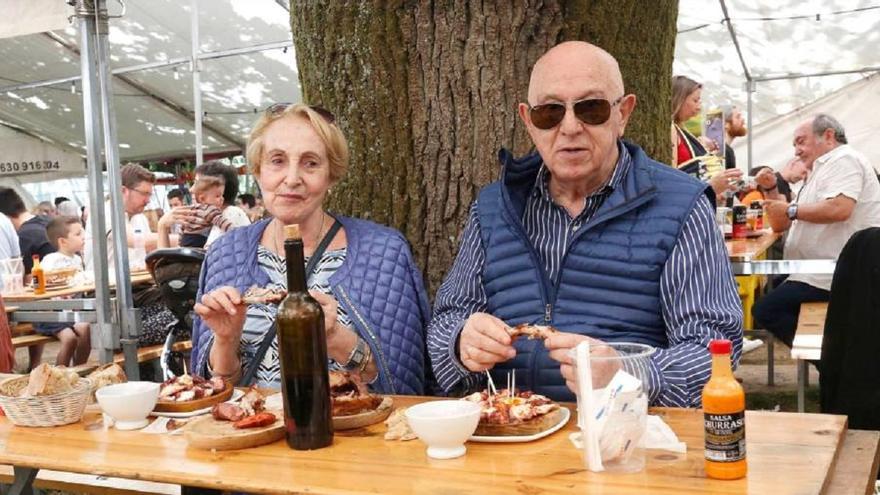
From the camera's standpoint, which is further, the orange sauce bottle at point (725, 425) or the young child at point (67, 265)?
the young child at point (67, 265)

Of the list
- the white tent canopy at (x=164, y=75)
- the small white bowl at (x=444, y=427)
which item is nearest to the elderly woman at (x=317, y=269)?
the small white bowl at (x=444, y=427)

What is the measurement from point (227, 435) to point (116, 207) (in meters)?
2.44

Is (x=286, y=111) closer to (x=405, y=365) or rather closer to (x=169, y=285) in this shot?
(x=405, y=365)

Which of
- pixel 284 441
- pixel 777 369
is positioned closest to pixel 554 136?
pixel 284 441

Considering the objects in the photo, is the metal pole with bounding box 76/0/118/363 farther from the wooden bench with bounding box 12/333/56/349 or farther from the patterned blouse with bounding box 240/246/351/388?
the wooden bench with bounding box 12/333/56/349

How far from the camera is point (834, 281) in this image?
369 cm

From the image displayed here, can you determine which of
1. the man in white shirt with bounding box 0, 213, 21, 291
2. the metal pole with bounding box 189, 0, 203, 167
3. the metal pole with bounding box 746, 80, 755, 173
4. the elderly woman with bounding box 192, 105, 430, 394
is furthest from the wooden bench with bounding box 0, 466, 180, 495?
the metal pole with bounding box 746, 80, 755, 173

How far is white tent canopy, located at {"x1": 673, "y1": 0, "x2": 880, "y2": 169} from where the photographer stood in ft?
32.8

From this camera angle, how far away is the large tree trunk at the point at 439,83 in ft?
9.70

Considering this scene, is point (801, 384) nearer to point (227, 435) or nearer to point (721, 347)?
point (721, 347)

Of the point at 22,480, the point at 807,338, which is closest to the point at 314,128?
the point at 22,480

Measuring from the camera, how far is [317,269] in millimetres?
2623

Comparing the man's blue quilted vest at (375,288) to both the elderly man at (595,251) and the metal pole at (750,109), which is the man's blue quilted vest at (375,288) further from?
the metal pole at (750,109)

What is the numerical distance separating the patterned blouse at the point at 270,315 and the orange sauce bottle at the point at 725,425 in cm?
121
